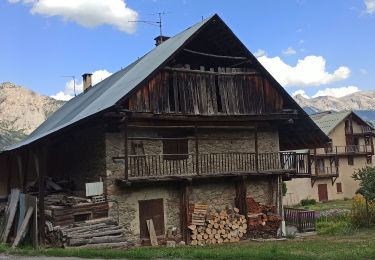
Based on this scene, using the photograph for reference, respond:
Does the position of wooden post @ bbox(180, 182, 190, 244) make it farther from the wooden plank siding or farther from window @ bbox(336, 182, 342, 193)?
window @ bbox(336, 182, 342, 193)

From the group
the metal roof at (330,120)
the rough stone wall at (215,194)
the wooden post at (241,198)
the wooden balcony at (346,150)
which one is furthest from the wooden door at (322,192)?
the rough stone wall at (215,194)

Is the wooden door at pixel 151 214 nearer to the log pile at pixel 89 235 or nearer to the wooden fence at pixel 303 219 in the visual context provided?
the log pile at pixel 89 235

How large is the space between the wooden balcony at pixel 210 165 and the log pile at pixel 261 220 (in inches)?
65.3

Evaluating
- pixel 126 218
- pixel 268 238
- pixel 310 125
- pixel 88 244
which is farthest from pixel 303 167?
pixel 88 244

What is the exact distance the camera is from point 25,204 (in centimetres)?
1872

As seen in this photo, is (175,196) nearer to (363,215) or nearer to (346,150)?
(363,215)

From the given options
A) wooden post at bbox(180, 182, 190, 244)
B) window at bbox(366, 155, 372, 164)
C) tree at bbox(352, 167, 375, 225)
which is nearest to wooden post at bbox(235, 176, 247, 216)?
wooden post at bbox(180, 182, 190, 244)

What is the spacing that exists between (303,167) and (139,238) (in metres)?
9.13

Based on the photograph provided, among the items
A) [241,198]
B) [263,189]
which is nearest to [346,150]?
[263,189]

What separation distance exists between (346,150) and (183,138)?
38555 mm

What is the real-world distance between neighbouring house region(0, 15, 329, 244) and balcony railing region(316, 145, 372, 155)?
2976 centimetres

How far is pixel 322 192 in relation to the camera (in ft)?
171

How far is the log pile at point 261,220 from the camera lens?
20.9 meters

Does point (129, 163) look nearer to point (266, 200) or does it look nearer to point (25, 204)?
point (25, 204)
